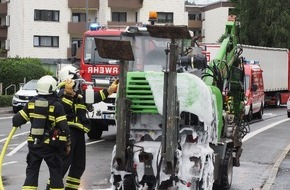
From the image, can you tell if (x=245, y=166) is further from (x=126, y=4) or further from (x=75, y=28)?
(x=126, y=4)

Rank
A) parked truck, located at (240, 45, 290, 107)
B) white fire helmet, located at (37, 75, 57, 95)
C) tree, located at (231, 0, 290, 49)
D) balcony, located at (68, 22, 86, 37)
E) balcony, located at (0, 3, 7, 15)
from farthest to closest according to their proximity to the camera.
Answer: balcony, located at (0, 3, 7, 15), balcony, located at (68, 22, 86, 37), tree, located at (231, 0, 290, 49), parked truck, located at (240, 45, 290, 107), white fire helmet, located at (37, 75, 57, 95)

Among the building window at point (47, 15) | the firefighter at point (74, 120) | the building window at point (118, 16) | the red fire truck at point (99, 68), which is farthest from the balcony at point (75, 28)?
the firefighter at point (74, 120)

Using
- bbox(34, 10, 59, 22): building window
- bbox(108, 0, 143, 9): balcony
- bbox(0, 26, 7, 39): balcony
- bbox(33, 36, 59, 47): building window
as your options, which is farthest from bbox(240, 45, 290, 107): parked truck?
bbox(0, 26, 7, 39): balcony

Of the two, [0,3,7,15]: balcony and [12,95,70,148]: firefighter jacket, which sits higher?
[0,3,7,15]: balcony

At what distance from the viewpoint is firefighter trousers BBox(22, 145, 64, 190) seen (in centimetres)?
859

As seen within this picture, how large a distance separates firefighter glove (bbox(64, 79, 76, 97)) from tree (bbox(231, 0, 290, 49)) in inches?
1787

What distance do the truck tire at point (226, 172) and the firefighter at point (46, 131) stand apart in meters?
2.92

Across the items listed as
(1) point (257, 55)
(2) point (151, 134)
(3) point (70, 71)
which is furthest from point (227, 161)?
(1) point (257, 55)

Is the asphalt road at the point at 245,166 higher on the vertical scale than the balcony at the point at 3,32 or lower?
lower

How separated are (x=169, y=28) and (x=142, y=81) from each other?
1009mm

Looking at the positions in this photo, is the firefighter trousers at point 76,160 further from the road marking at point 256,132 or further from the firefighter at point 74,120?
the road marking at point 256,132

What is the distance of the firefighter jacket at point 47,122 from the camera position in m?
8.43

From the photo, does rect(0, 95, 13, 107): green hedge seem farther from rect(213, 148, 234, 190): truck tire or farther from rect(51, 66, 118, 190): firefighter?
rect(51, 66, 118, 190): firefighter

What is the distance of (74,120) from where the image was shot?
30.4 ft
